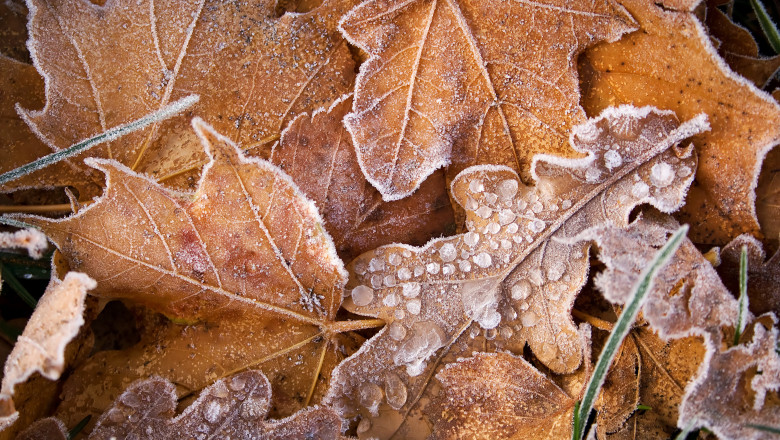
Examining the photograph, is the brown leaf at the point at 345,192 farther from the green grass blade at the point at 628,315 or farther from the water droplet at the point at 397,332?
the green grass blade at the point at 628,315

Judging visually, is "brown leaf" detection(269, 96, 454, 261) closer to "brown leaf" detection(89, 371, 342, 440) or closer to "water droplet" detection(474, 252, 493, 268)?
"water droplet" detection(474, 252, 493, 268)

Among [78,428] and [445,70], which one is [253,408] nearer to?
[78,428]

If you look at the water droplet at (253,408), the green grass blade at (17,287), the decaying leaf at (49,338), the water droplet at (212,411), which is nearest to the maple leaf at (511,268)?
the water droplet at (253,408)

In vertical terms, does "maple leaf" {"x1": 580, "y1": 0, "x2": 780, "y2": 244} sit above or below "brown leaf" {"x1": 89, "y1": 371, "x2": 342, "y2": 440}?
above

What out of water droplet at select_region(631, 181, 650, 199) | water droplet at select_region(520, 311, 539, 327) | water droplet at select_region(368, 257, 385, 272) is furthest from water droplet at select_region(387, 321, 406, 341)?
water droplet at select_region(631, 181, 650, 199)

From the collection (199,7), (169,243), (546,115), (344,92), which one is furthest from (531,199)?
(199,7)

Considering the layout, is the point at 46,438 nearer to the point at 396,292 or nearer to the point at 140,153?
the point at 140,153

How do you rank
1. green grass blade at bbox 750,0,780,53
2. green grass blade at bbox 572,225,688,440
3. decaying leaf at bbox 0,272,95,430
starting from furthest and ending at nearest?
1. green grass blade at bbox 750,0,780,53
2. green grass blade at bbox 572,225,688,440
3. decaying leaf at bbox 0,272,95,430

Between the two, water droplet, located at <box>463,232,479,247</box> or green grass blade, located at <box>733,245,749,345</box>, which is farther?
water droplet, located at <box>463,232,479,247</box>
